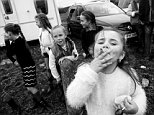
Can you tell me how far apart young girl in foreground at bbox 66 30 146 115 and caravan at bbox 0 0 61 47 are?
8.52 metres

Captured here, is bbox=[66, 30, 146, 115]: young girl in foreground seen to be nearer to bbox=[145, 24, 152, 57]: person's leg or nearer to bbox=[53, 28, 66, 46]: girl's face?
bbox=[53, 28, 66, 46]: girl's face

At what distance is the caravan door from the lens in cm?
882

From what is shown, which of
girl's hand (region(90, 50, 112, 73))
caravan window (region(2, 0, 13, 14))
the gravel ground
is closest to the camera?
girl's hand (region(90, 50, 112, 73))

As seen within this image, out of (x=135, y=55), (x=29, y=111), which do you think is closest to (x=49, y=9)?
(x=135, y=55)

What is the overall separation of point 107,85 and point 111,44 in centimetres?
27

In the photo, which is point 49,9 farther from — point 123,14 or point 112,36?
point 112,36

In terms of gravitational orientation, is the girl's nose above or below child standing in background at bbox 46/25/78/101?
above

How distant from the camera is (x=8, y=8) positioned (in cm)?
888

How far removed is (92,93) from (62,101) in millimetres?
2654

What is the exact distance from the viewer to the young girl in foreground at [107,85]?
1132 mm

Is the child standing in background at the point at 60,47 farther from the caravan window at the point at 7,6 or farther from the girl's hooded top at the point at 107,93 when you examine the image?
the caravan window at the point at 7,6

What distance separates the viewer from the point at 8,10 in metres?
8.92

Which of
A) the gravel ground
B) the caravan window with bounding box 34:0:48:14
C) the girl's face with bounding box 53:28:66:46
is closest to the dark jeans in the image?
the gravel ground

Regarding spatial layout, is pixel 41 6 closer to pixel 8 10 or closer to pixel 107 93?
pixel 8 10
